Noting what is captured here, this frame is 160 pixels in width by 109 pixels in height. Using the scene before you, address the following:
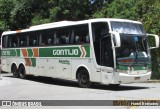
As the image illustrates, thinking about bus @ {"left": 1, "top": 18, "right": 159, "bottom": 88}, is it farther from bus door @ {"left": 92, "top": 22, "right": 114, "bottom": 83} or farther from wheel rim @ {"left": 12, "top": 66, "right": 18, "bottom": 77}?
wheel rim @ {"left": 12, "top": 66, "right": 18, "bottom": 77}

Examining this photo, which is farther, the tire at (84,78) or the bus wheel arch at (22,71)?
the bus wheel arch at (22,71)

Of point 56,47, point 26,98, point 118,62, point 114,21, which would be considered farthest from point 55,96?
point 56,47

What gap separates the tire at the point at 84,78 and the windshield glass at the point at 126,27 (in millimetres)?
2725

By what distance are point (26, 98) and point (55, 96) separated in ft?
4.05

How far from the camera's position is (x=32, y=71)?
25438mm

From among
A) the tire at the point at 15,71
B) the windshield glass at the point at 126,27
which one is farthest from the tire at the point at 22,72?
the windshield glass at the point at 126,27

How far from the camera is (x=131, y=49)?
61.7 feet

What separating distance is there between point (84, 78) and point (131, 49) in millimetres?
2935

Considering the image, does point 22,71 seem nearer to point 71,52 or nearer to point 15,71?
point 15,71

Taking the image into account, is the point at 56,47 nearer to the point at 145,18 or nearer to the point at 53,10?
the point at 145,18

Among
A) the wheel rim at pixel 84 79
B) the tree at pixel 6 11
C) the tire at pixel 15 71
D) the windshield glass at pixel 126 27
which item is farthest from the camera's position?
the tree at pixel 6 11

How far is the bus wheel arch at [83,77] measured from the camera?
2008 cm

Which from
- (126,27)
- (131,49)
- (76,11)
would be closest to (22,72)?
(76,11)

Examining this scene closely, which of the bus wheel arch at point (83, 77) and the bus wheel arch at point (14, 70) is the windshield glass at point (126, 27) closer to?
the bus wheel arch at point (83, 77)
